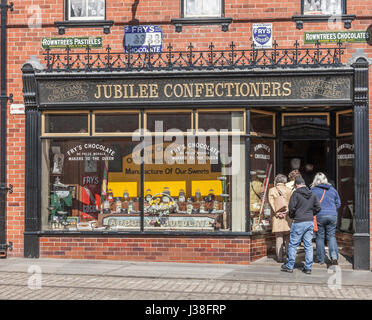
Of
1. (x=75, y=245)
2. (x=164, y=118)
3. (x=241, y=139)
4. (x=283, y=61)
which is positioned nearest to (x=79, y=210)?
(x=75, y=245)

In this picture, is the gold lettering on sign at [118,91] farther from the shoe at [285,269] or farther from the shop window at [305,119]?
the shoe at [285,269]

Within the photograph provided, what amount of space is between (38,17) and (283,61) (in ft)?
17.2

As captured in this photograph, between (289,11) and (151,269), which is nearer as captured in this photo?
(151,269)

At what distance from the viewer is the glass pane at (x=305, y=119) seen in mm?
12844

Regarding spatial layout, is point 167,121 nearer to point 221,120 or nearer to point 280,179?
point 221,120

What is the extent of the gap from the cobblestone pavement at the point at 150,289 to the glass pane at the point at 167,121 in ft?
11.0

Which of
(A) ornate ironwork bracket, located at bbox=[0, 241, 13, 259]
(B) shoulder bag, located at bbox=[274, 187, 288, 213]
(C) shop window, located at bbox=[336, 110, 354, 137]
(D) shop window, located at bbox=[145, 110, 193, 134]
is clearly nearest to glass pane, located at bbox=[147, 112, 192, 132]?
(D) shop window, located at bbox=[145, 110, 193, 134]

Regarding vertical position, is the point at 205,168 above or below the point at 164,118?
below

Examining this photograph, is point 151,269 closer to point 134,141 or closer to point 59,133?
point 134,141

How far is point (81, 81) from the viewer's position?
12.3 m

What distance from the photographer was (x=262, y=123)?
40.8 ft

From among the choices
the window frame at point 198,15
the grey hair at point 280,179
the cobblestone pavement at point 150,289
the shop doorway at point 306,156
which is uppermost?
the window frame at point 198,15

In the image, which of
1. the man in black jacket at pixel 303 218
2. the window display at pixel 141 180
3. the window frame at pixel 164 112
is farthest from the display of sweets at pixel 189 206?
the man in black jacket at pixel 303 218

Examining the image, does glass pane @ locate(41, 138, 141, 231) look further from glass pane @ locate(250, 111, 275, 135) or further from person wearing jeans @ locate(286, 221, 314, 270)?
person wearing jeans @ locate(286, 221, 314, 270)
